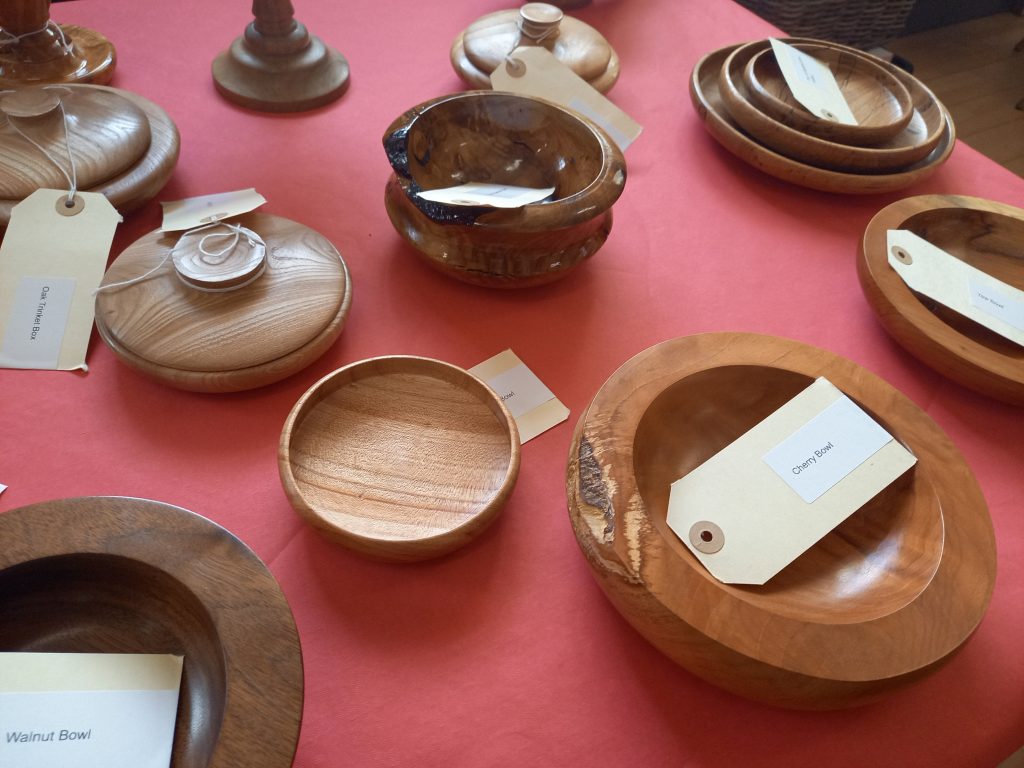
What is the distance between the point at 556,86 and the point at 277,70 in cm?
38

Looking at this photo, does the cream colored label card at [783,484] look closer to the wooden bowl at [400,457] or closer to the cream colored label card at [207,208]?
the wooden bowl at [400,457]

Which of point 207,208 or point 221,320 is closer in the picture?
point 221,320

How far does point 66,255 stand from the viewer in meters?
0.71

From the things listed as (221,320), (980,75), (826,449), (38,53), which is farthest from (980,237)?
(980,75)

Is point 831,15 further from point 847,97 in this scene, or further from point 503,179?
point 503,179

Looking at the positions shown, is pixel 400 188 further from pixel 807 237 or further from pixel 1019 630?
pixel 1019 630

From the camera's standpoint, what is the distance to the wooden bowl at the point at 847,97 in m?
0.90

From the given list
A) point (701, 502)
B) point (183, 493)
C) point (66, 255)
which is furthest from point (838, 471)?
point (66, 255)

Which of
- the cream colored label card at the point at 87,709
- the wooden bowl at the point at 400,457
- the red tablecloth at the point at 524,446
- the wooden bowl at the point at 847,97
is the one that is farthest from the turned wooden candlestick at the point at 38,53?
the wooden bowl at the point at 847,97

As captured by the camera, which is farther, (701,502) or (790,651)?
(701,502)

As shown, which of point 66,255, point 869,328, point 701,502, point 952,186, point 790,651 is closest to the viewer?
point 790,651

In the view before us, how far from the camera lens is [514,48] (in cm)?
99

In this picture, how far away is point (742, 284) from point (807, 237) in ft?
0.45

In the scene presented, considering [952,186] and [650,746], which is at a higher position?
[952,186]
